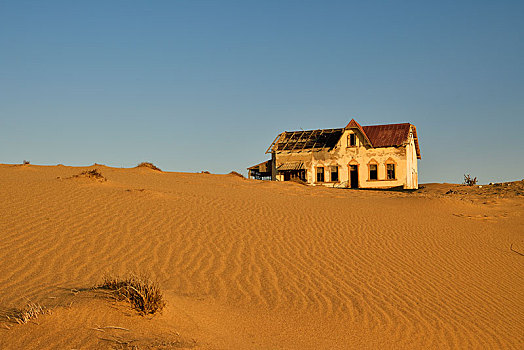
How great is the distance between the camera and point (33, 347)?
12.2 ft

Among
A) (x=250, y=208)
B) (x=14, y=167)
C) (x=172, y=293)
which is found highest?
(x=14, y=167)

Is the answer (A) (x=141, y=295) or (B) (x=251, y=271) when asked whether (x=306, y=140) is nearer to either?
(B) (x=251, y=271)

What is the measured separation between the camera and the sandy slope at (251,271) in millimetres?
4547

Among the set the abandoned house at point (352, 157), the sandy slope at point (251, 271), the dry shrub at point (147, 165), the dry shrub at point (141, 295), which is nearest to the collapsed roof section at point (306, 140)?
the abandoned house at point (352, 157)

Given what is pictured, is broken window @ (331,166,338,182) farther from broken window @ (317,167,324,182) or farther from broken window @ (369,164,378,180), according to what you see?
broken window @ (369,164,378,180)

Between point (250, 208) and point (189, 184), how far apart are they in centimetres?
652

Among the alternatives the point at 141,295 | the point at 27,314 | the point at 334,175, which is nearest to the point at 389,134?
the point at 334,175

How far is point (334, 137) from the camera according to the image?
37.2 meters

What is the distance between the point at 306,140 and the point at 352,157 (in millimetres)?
4723

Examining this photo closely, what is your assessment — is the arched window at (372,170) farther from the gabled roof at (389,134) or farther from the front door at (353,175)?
the gabled roof at (389,134)

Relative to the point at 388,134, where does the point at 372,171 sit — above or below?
below

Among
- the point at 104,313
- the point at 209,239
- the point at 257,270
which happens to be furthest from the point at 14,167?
the point at 104,313

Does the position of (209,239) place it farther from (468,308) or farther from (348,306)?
(468,308)

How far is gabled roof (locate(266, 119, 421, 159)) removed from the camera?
115 feet
